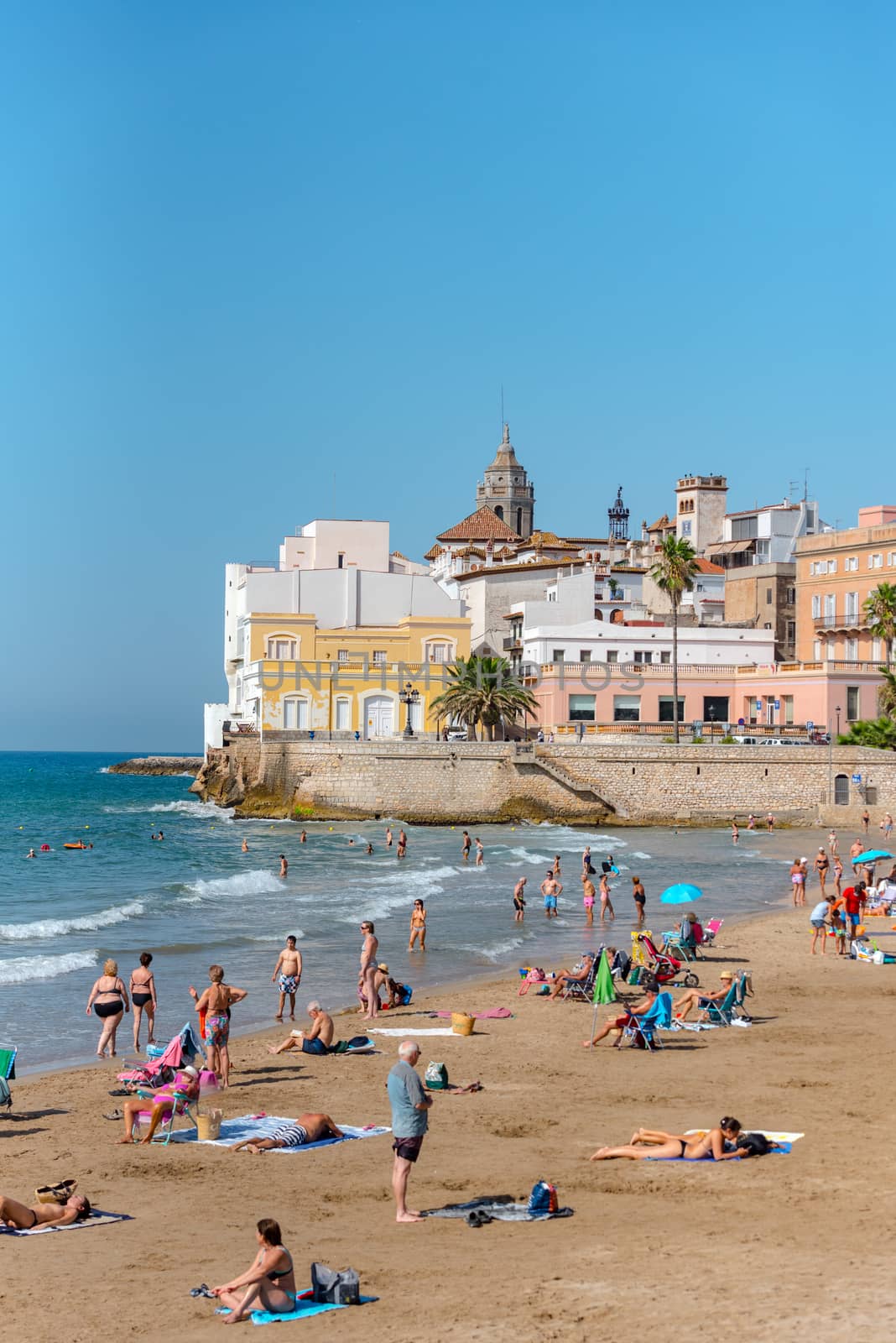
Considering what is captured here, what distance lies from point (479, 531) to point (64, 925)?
7254cm

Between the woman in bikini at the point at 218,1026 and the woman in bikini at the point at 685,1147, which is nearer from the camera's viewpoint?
the woman in bikini at the point at 685,1147

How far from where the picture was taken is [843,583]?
2702 inches

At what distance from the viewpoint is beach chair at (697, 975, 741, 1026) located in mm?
18672

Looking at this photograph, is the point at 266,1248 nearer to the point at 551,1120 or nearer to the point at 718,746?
the point at 551,1120

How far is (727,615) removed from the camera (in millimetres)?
80812

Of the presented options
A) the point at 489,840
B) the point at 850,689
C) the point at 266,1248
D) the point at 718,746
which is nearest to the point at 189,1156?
the point at 266,1248

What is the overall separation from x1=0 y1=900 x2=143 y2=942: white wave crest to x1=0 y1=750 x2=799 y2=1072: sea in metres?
0.09

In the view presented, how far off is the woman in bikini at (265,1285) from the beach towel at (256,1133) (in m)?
3.94

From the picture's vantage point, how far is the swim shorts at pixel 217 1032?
15.6 meters

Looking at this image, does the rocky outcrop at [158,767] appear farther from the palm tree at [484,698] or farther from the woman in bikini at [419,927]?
the woman in bikini at [419,927]

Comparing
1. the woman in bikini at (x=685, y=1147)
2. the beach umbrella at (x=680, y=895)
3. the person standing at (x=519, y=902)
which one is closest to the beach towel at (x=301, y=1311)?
the woman in bikini at (x=685, y=1147)

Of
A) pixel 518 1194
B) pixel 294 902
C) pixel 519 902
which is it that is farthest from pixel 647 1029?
pixel 294 902

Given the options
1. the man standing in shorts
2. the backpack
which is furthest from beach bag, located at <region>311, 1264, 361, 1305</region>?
the man standing in shorts

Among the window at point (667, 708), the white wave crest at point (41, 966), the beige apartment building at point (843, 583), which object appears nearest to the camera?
the white wave crest at point (41, 966)
